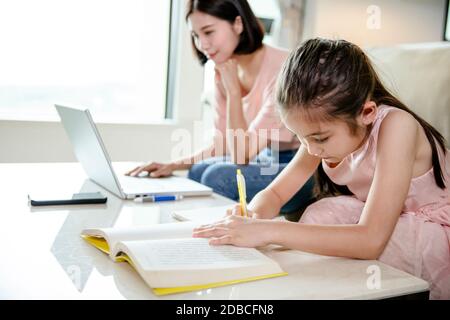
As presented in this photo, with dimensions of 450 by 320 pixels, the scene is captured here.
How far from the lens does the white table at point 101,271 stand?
633mm

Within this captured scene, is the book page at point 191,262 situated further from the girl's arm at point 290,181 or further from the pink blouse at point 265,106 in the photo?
the pink blouse at point 265,106

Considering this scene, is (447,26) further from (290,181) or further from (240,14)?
(290,181)

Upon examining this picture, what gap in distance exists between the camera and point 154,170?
1.47 m

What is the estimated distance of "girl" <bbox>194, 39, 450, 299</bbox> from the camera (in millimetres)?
792

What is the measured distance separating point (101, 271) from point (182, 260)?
0.37 ft

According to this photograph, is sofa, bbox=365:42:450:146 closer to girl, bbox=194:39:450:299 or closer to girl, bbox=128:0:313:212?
girl, bbox=194:39:450:299

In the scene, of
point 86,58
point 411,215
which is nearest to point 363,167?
point 411,215

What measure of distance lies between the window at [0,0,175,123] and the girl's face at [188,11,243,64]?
868 millimetres

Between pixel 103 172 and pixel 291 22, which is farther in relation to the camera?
pixel 291 22

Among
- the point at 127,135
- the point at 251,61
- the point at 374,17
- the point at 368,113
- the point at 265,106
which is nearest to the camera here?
the point at 368,113

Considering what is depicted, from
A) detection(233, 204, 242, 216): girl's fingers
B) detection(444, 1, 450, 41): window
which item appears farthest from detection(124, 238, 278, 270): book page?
detection(444, 1, 450, 41): window

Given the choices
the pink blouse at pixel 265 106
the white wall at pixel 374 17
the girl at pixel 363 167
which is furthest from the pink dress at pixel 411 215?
the white wall at pixel 374 17

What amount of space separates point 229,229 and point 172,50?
2021 mm
